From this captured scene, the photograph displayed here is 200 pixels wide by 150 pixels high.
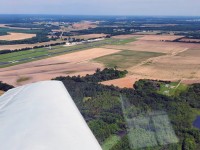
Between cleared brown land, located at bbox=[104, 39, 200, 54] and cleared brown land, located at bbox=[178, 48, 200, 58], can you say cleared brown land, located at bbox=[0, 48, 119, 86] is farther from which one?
cleared brown land, located at bbox=[178, 48, 200, 58]

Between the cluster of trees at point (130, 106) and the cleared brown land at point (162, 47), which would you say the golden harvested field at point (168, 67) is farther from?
the cluster of trees at point (130, 106)

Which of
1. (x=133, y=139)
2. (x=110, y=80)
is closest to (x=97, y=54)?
(x=110, y=80)

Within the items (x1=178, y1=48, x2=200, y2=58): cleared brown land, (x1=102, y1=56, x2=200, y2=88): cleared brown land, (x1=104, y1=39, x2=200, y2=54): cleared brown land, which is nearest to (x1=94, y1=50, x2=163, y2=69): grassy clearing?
(x1=102, y1=56, x2=200, y2=88): cleared brown land

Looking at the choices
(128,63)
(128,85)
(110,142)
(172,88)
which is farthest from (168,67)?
(110,142)

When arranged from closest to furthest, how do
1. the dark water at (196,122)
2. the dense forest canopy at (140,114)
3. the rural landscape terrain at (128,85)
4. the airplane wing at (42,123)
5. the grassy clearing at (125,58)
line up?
the airplane wing at (42,123) → the dense forest canopy at (140,114) → the rural landscape terrain at (128,85) → the dark water at (196,122) → the grassy clearing at (125,58)

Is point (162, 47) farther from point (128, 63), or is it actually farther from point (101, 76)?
point (101, 76)

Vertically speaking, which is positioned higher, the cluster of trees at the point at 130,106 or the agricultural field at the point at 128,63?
the cluster of trees at the point at 130,106

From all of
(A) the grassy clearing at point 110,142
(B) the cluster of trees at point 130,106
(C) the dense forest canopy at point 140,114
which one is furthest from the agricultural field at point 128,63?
(A) the grassy clearing at point 110,142
